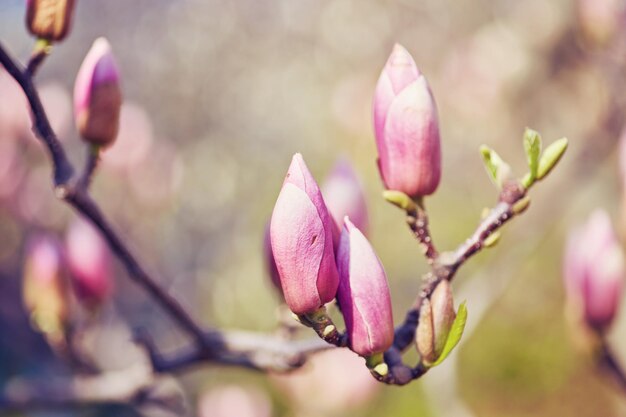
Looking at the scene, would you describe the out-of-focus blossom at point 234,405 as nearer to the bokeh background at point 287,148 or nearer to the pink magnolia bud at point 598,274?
the bokeh background at point 287,148

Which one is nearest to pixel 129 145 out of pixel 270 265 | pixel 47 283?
pixel 47 283

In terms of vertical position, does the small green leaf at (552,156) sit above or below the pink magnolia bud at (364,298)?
above

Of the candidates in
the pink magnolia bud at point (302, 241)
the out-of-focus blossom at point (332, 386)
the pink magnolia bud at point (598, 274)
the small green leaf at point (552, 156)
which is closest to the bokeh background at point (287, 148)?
the out-of-focus blossom at point (332, 386)

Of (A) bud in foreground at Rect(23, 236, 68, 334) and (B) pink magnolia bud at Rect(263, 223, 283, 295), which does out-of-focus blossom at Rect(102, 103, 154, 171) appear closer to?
(A) bud in foreground at Rect(23, 236, 68, 334)

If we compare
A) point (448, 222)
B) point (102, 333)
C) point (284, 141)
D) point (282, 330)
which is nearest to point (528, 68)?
point (284, 141)

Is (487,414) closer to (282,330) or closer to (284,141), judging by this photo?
(284,141)
